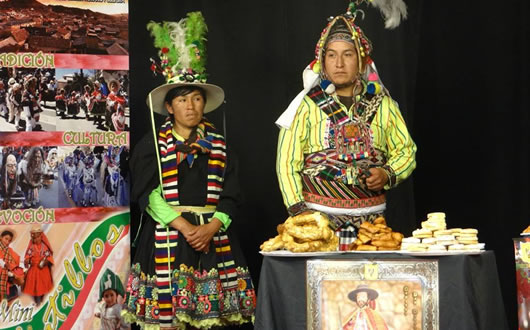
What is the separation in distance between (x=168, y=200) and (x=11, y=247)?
874 millimetres

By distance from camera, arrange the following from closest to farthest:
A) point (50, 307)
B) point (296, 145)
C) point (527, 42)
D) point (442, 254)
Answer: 1. point (442, 254)
2. point (296, 145)
3. point (50, 307)
4. point (527, 42)

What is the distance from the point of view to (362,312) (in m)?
4.30

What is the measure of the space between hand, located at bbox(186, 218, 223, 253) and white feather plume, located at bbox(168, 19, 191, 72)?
869 millimetres

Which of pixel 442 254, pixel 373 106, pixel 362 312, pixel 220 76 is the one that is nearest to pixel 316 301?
pixel 362 312

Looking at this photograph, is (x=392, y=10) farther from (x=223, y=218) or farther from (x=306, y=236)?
(x=306, y=236)

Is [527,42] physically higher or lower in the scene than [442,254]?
higher

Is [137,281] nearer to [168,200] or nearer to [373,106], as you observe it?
[168,200]

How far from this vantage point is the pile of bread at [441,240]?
4266mm

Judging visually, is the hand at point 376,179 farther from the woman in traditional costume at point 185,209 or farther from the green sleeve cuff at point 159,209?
the green sleeve cuff at point 159,209

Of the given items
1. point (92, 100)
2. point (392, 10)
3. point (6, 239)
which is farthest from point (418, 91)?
point (6, 239)

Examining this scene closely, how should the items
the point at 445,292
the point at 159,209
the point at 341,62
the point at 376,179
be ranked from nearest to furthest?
the point at 445,292 < the point at 376,179 < the point at 341,62 < the point at 159,209

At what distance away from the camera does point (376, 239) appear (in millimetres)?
4559

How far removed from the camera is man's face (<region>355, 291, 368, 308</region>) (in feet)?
14.1

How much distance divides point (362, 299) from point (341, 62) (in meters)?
1.39
